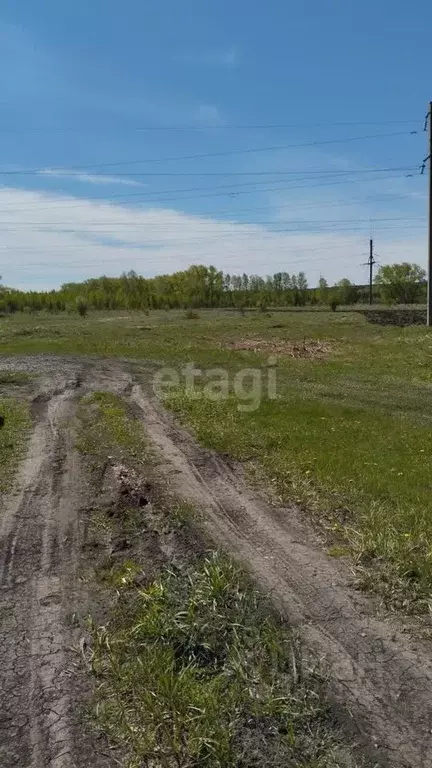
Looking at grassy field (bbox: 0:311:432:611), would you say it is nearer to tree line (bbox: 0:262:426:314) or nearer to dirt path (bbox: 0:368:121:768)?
dirt path (bbox: 0:368:121:768)

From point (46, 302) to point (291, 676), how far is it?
9259 centimetres

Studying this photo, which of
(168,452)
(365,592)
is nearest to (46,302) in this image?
(168,452)

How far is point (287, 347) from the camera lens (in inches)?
1093

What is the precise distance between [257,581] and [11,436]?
7471mm

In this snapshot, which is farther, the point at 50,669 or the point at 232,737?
the point at 50,669

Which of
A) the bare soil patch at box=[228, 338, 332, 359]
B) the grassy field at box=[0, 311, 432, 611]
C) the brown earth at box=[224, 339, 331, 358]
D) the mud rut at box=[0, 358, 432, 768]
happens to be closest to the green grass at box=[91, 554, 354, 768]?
the mud rut at box=[0, 358, 432, 768]

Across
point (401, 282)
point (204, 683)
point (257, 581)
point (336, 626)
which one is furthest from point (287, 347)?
point (401, 282)

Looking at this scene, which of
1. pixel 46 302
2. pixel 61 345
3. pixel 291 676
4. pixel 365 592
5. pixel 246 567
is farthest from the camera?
pixel 46 302

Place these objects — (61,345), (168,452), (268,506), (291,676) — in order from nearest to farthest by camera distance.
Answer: (291,676)
(268,506)
(168,452)
(61,345)

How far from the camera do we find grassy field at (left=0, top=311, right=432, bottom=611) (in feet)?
20.4

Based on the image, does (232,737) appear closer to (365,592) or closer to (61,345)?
(365,592)

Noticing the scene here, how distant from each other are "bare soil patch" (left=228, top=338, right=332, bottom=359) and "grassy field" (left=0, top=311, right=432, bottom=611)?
103mm

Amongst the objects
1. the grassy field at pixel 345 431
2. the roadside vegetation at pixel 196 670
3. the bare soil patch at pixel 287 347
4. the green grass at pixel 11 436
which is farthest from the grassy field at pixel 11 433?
the bare soil patch at pixel 287 347

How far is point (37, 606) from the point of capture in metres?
5.21
